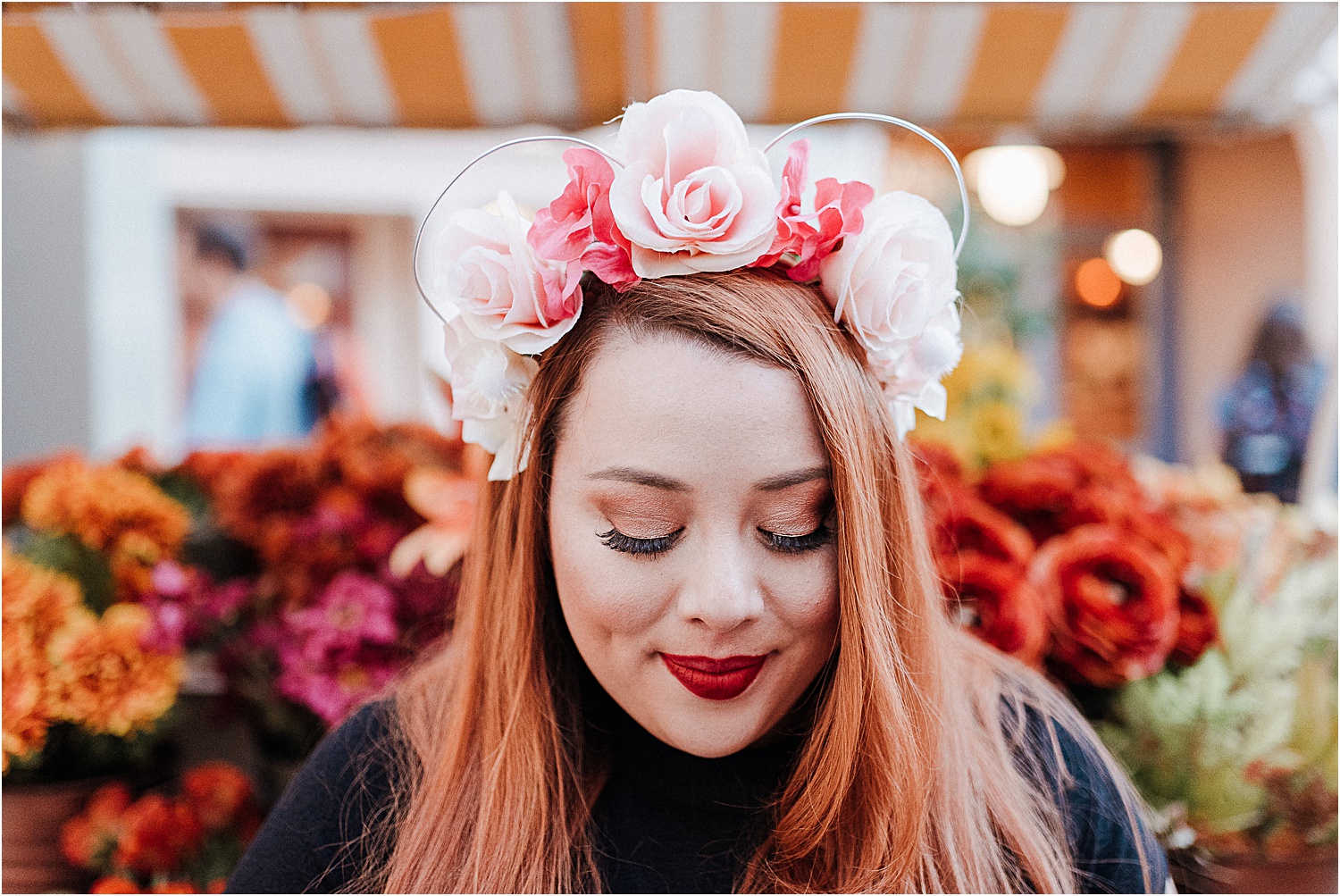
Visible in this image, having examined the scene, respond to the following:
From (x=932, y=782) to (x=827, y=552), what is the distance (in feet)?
1.00

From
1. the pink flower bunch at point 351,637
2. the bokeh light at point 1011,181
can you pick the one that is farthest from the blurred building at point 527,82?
the bokeh light at point 1011,181

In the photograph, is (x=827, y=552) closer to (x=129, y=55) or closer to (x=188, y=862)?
(x=188, y=862)

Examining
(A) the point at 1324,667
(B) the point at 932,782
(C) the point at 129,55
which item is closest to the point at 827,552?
(B) the point at 932,782

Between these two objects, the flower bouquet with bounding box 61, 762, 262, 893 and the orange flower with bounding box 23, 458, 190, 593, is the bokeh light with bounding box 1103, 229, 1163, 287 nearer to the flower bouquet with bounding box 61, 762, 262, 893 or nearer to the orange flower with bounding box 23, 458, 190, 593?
the orange flower with bounding box 23, 458, 190, 593

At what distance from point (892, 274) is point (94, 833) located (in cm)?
139

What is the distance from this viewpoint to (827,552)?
913 millimetres

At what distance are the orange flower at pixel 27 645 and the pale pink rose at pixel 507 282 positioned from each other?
0.89 metres

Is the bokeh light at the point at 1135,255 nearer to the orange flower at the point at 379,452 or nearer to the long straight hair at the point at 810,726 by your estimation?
the orange flower at the point at 379,452

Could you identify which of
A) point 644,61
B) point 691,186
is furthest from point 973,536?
point 644,61

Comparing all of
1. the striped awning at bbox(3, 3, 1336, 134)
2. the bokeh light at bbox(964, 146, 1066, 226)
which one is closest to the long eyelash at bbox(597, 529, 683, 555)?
the striped awning at bbox(3, 3, 1336, 134)

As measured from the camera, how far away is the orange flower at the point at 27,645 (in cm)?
126

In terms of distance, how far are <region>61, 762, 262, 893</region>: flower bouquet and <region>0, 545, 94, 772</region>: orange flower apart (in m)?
0.15

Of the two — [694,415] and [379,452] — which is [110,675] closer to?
[379,452]

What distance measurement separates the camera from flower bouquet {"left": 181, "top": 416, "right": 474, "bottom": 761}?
139 cm
